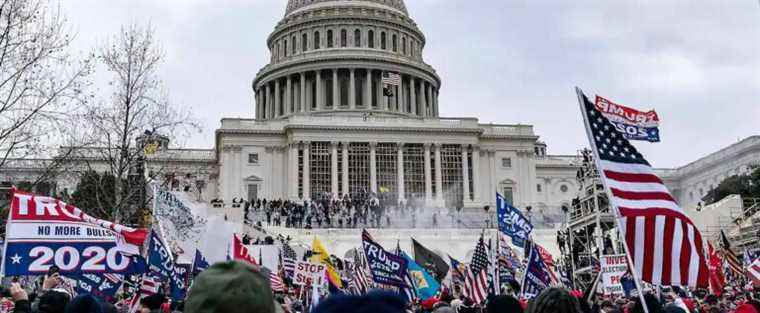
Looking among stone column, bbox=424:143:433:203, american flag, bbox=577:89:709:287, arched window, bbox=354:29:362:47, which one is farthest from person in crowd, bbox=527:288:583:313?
arched window, bbox=354:29:362:47

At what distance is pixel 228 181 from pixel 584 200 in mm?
42927

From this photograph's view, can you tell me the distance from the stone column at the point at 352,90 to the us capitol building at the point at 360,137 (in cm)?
12

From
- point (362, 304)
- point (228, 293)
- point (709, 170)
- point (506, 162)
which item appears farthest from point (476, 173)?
point (362, 304)

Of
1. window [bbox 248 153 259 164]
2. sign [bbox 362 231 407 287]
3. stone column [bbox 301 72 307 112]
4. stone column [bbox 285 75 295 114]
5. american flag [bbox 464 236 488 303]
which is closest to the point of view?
sign [bbox 362 231 407 287]

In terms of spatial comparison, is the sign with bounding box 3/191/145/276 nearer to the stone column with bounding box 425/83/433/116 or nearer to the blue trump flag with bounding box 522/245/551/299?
the blue trump flag with bounding box 522/245/551/299

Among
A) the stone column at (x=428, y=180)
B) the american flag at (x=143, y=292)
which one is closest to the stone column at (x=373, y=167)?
the stone column at (x=428, y=180)

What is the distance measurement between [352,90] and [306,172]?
16.0m

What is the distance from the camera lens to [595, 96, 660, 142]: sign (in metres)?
9.03

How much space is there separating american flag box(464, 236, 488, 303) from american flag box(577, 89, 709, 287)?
886 cm

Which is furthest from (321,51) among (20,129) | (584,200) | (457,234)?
(20,129)

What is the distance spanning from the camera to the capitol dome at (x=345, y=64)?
81125mm

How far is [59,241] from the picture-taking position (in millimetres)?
11016

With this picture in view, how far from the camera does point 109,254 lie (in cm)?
1162

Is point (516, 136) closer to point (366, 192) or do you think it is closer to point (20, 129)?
point (366, 192)
